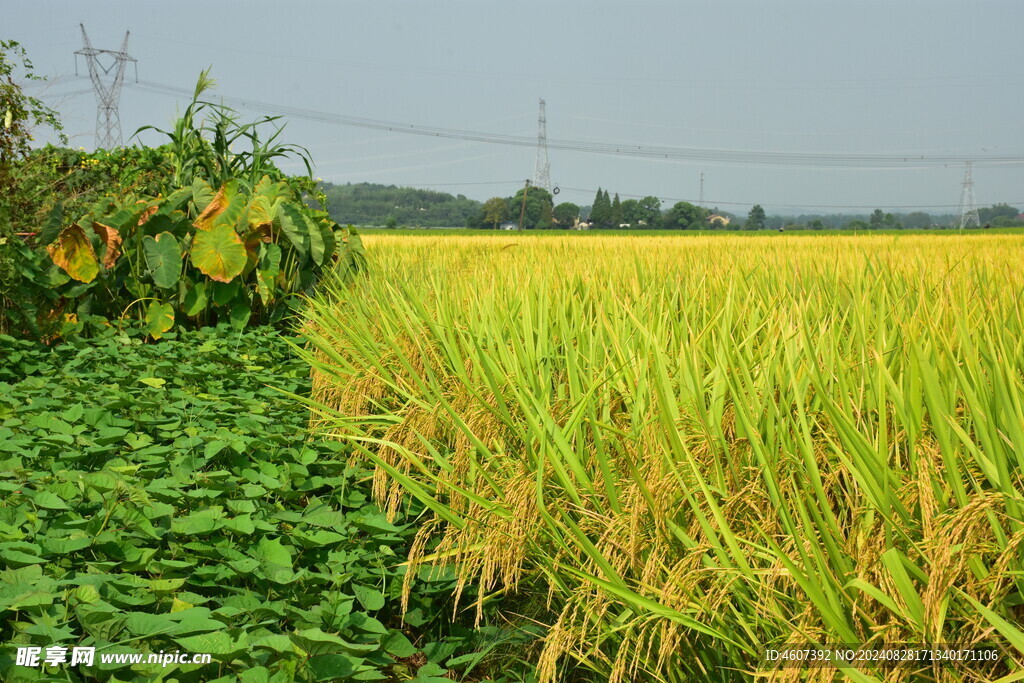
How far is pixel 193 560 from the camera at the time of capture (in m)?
1.84

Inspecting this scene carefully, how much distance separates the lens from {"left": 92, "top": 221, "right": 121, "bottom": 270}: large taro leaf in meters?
4.97

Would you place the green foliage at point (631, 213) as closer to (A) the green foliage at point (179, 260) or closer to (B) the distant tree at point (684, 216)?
(B) the distant tree at point (684, 216)

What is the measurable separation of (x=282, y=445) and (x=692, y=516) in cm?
172

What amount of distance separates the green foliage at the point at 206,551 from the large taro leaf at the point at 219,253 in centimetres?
189

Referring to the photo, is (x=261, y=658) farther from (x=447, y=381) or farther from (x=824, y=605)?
(x=447, y=381)

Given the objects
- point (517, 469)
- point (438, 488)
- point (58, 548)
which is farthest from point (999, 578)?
point (58, 548)

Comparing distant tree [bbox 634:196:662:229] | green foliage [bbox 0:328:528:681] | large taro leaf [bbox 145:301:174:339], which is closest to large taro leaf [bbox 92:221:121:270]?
large taro leaf [bbox 145:301:174:339]

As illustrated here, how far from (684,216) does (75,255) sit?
59782 millimetres

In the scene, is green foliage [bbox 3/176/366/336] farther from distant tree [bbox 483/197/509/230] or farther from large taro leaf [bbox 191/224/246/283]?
distant tree [bbox 483/197/509/230]

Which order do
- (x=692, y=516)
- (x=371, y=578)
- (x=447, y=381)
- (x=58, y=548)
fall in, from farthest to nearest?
(x=447, y=381) → (x=371, y=578) → (x=58, y=548) → (x=692, y=516)

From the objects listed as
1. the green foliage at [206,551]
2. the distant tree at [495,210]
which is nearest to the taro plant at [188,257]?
the green foliage at [206,551]

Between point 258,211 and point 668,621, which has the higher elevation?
point 258,211

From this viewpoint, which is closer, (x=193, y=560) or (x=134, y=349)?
(x=193, y=560)

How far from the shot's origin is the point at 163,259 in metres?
4.91
